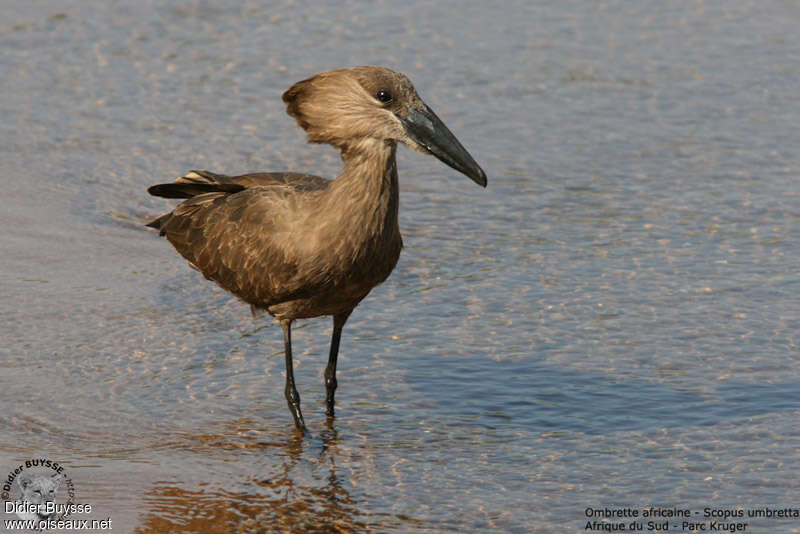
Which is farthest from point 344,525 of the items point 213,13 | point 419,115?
point 213,13

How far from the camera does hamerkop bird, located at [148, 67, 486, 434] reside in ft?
23.2

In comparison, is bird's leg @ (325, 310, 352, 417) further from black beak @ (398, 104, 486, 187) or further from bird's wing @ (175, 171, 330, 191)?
black beak @ (398, 104, 486, 187)

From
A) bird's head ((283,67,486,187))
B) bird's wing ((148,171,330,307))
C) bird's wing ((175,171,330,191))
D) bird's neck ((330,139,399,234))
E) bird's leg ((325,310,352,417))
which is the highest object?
bird's head ((283,67,486,187))

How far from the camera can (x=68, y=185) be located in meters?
11.3

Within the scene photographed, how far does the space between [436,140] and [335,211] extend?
685mm

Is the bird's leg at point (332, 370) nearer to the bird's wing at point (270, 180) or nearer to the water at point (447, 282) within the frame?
the water at point (447, 282)

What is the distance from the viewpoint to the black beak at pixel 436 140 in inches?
278

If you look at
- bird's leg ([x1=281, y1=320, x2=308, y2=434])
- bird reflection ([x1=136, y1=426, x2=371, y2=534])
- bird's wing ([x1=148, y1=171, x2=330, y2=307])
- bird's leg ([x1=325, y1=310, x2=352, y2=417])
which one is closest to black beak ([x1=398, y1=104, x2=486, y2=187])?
bird's wing ([x1=148, y1=171, x2=330, y2=307])

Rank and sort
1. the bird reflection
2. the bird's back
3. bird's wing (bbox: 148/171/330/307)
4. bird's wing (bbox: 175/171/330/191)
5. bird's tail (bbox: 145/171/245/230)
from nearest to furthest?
the bird reflection
the bird's back
bird's wing (bbox: 148/171/330/307)
bird's wing (bbox: 175/171/330/191)
bird's tail (bbox: 145/171/245/230)

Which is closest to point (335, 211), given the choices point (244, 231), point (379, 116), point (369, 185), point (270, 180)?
point (369, 185)

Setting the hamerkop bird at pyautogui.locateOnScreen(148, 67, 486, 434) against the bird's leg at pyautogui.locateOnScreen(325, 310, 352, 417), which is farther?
the bird's leg at pyautogui.locateOnScreen(325, 310, 352, 417)

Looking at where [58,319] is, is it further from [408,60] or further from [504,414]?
[408,60]

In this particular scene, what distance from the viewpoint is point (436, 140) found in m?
7.08

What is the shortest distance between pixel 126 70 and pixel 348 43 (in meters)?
2.52
